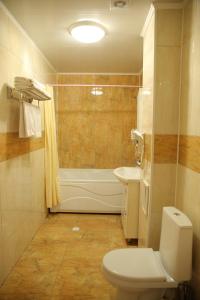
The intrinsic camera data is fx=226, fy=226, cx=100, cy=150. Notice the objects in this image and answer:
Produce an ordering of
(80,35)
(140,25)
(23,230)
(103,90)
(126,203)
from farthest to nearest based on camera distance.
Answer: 1. (103,90)
2. (126,203)
3. (23,230)
4. (80,35)
5. (140,25)

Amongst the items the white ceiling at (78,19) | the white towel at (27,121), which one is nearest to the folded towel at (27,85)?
the white towel at (27,121)

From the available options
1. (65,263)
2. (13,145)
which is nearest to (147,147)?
(13,145)

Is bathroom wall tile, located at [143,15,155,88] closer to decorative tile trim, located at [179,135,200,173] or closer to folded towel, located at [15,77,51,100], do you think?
decorative tile trim, located at [179,135,200,173]

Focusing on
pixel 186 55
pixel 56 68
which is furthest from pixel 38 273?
pixel 56 68

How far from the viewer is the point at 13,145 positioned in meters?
2.20

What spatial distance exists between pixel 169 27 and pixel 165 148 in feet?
3.28

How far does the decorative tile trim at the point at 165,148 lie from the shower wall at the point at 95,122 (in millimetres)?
2375

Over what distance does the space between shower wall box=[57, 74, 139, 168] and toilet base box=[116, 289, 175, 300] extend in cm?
283

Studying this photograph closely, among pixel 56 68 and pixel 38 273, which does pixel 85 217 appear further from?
pixel 56 68

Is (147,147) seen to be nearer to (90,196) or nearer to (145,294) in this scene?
(145,294)

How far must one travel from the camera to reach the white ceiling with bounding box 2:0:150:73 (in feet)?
6.16

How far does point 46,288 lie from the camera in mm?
1985

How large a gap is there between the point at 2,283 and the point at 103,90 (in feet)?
11.0

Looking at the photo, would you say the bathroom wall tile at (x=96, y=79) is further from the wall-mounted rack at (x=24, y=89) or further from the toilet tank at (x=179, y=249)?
the toilet tank at (x=179, y=249)
